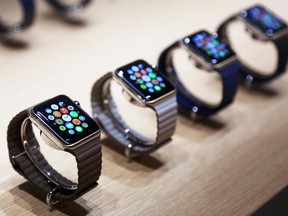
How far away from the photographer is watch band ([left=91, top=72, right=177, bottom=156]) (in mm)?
1333

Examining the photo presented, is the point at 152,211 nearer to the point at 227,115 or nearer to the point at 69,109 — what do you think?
the point at 69,109

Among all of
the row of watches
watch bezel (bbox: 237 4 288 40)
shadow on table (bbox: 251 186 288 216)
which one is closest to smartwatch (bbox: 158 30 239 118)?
the row of watches

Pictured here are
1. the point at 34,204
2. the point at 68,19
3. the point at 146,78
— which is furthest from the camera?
the point at 68,19

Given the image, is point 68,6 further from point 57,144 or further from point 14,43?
point 57,144

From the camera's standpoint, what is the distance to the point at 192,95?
1629 mm

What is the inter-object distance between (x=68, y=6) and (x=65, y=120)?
1.09 m

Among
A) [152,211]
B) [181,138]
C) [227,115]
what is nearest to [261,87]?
[227,115]

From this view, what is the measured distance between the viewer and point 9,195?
1.26m

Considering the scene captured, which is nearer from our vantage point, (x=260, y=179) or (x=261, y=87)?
(x=260, y=179)

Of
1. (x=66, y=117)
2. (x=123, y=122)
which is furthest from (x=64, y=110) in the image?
(x=123, y=122)

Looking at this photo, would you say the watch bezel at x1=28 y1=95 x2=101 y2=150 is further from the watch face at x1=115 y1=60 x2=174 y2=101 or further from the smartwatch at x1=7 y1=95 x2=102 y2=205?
the watch face at x1=115 y1=60 x2=174 y2=101

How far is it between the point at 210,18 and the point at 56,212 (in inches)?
47.7

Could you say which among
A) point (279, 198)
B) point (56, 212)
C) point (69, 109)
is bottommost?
point (279, 198)

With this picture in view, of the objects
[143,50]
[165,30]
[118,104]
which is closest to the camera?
[118,104]
